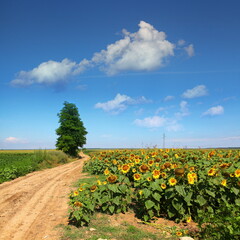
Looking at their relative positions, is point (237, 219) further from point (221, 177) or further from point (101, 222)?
point (101, 222)

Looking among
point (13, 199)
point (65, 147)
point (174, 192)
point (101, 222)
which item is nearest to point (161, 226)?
point (174, 192)

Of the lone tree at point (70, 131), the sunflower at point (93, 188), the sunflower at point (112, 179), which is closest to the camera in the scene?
the sunflower at point (112, 179)

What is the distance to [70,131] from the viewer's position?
4103cm

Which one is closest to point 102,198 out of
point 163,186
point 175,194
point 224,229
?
point 163,186

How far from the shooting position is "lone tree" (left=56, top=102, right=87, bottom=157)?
130 ft

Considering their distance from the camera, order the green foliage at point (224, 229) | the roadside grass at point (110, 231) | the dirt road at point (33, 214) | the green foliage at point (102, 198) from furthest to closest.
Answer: the green foliage at point (102, 198), the dirt road at point (33, 214), the roadside grass at point (110, 231), the green foliage at point (224, 229)

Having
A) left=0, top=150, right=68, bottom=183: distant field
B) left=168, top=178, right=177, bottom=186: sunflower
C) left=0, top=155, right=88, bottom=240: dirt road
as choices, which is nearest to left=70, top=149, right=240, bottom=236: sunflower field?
left=168, top=178, right=177, bottom=186: sunflower

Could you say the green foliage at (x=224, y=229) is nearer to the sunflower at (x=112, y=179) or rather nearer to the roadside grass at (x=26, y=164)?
the sunflower at (x=112, y=179)

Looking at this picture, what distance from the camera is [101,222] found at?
17.8ft

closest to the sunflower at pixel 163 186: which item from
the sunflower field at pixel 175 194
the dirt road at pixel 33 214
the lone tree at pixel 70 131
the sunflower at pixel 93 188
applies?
the sunflower field at pixel 175 194

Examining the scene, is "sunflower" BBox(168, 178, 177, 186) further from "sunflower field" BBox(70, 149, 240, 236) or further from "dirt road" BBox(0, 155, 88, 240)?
"dirt road" BBox(0, 155, 88, 240)

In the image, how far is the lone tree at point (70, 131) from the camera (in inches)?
1565

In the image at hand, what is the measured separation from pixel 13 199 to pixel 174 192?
679 centimetres

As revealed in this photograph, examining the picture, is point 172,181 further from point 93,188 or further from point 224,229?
point 93,188
